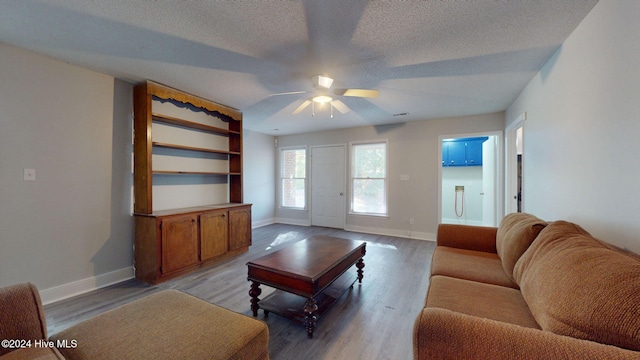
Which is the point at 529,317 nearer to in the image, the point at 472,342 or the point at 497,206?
the point at 472,342

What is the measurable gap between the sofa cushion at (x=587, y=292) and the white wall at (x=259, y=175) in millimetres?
5217

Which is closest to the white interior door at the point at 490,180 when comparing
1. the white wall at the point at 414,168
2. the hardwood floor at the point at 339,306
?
the white wall at the point at 414,168

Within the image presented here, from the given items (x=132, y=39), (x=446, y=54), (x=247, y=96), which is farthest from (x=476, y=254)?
(x=132, y=39)

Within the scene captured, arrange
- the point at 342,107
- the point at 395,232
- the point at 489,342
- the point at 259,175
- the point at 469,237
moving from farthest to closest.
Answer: the point at 259,175, the point at 395,232, the point at 342,107, the point at 469,237, the point at 489,342

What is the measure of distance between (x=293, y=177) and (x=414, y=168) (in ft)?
9.91

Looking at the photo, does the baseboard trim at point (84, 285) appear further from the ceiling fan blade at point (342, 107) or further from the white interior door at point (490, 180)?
the white interior door at point (490, 180)

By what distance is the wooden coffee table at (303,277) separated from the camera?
187 centimetres

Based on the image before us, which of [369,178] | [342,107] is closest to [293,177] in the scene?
[369,178]

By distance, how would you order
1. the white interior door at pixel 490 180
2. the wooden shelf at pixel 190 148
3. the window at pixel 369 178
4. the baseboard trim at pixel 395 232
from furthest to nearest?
the window at pixel 369 178 → the baseboard trim at pixel 395 232 → the white interior door at pixel 490 180 → the wooden shelf at pixel 190 148

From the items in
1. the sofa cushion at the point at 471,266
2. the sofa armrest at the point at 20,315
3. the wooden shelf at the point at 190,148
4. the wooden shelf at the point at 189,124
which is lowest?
the sofa cushion at the point at 471,266

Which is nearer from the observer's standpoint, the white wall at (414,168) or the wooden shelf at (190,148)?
the wooden shelf at (190,148)

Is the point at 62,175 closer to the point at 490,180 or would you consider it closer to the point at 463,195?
the point at 490,180

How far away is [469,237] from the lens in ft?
8.11

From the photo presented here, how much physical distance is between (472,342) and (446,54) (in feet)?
7.67
